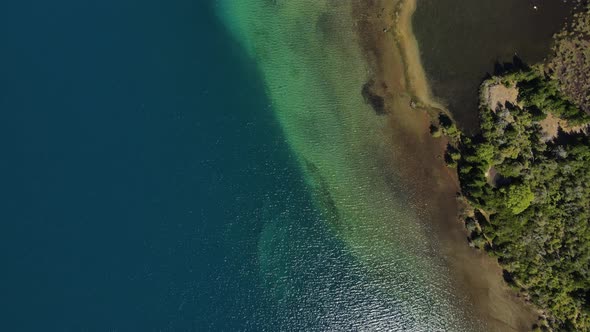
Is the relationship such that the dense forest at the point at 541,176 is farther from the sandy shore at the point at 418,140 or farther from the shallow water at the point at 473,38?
the sandy shore at the point at 418,140

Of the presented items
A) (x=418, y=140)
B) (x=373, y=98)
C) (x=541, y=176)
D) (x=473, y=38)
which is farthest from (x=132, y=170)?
(x=541, y=176)

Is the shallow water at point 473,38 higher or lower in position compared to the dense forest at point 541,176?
higher

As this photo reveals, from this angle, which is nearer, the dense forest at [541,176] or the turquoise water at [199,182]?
the dense forest at [541,176]

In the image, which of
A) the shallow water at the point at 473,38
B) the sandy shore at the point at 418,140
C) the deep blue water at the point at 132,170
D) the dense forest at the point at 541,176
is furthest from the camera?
the deep blue water at the point at 132,170

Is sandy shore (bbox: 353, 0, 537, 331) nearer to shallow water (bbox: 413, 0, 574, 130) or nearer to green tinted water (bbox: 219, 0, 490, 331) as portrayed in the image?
green tinted water (bbox: 219, 0, 490, 331)

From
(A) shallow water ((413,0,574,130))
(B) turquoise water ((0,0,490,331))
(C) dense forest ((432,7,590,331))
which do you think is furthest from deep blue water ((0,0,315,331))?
(C) dense forest ((432,7,590,331))

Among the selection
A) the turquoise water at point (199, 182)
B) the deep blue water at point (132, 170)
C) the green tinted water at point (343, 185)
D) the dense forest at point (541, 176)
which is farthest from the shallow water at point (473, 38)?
the deep blue water at point (132, 170)

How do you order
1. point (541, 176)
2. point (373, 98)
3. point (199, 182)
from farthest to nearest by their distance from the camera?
point (199, 182), point (373, 98), point (541, 176)

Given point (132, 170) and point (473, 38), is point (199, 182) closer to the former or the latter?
point (132, 170)
